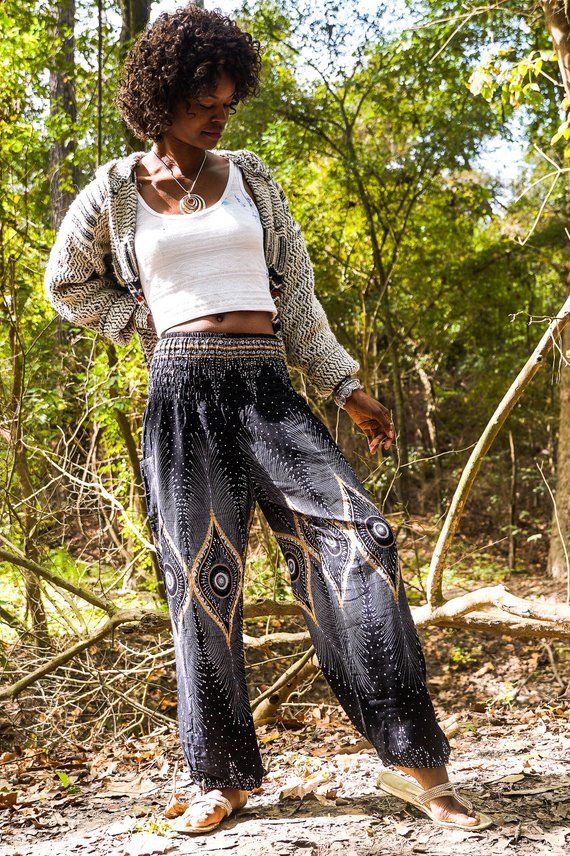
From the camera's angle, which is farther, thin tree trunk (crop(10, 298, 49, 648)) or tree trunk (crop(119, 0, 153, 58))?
tree trunk (crop(119, 0, 153, 58))

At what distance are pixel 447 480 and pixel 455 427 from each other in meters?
1.24

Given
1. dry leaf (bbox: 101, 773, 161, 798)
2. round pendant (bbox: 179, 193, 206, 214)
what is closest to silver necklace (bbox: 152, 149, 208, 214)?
round pendant (bbox: 179, 193, 206, 214)

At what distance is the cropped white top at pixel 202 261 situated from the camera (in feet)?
7.97

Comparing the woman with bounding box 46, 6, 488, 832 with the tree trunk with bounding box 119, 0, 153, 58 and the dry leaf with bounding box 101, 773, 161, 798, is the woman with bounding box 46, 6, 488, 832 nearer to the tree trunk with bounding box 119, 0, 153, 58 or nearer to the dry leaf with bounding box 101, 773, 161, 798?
the dry leaf with bounding box 101, 773, 161, 798

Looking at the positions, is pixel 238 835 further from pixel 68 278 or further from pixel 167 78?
pixel 167 78

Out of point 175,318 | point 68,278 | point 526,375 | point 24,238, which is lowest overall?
point 526,375

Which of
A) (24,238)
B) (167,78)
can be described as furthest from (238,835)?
(24,238)

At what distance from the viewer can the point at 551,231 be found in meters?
8.88

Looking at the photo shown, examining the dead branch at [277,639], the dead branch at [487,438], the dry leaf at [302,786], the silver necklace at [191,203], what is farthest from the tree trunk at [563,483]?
the silver necklace at [191,203]

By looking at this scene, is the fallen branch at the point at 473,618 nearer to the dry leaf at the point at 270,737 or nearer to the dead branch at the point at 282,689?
the dead branch at the point at 282,689

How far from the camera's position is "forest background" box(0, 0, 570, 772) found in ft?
14.0

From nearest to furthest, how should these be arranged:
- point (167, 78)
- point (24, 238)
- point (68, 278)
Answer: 1. point (167, 78)
2. point (68, 278)
3. point (24, 238)

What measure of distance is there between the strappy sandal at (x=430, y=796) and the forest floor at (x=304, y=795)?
3 cm

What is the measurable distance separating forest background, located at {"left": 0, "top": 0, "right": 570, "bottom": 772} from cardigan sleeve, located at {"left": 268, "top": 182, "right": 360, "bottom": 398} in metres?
0.63
